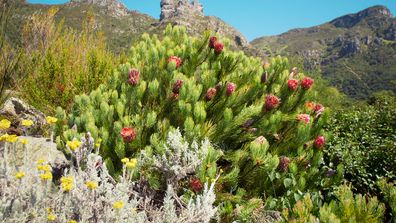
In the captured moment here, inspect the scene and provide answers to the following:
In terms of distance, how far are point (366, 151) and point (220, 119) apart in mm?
1830

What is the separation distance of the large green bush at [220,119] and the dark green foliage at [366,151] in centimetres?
36

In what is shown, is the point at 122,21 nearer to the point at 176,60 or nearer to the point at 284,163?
the point at 176,60

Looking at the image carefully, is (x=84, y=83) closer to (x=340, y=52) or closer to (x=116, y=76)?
(x=116, y=76)

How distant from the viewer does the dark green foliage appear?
3.89 m

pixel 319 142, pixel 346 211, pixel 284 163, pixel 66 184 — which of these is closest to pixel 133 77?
pixel 284 163

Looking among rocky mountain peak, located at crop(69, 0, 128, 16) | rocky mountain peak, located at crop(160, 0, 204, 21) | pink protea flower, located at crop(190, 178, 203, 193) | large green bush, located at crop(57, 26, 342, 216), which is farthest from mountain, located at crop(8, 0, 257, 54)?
pink protea flower, located at crop(190, 178, 203, 193)

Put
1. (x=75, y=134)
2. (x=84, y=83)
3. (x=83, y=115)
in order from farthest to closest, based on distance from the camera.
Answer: (x=84, y=83) → (x=83, y=115) → (x=75, y=134)

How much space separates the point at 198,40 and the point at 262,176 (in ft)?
5.98

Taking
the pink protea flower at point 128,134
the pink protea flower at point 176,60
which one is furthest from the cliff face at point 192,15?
the pink protea flower at point 128,134

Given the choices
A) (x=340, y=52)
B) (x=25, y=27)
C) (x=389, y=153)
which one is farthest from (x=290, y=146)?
(x=340, y=52)

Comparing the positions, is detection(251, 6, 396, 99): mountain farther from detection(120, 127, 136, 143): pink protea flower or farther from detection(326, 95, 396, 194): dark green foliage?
detection(120, 127, 136, 143): pink protea flower

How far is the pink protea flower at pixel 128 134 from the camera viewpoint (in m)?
3.09

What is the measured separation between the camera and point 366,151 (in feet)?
13.8

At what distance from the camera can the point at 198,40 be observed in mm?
4328
